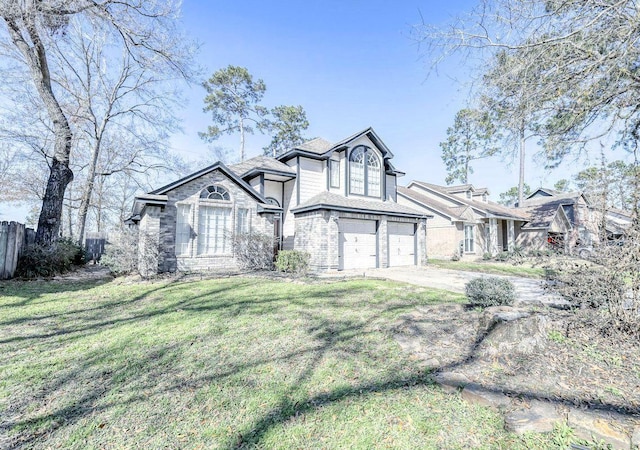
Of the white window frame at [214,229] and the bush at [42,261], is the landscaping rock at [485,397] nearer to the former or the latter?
the white window frame at [214,229]

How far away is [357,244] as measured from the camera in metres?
14.7

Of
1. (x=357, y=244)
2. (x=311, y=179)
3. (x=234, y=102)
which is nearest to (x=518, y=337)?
(x=357, y=244)

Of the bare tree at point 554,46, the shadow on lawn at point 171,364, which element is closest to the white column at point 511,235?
the bare tree at point 554,46

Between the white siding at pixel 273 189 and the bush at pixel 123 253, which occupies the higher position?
the white siding at pixel 273 189

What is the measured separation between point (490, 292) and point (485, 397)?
3139 millimetres

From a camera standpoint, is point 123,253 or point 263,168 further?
point 263,168

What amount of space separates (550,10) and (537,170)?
4103mm

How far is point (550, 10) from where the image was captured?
19.7 feet

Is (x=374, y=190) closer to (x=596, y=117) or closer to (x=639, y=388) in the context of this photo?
(x=596, y=117)

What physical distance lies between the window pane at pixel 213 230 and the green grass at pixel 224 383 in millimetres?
5783

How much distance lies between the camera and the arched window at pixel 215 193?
1222 centimetres

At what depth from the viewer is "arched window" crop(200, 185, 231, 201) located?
1222 cm

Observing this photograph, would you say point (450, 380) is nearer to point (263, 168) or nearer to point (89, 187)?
point (263, 168)

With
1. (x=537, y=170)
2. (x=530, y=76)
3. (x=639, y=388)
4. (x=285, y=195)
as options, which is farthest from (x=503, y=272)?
(x=639, y=388)
